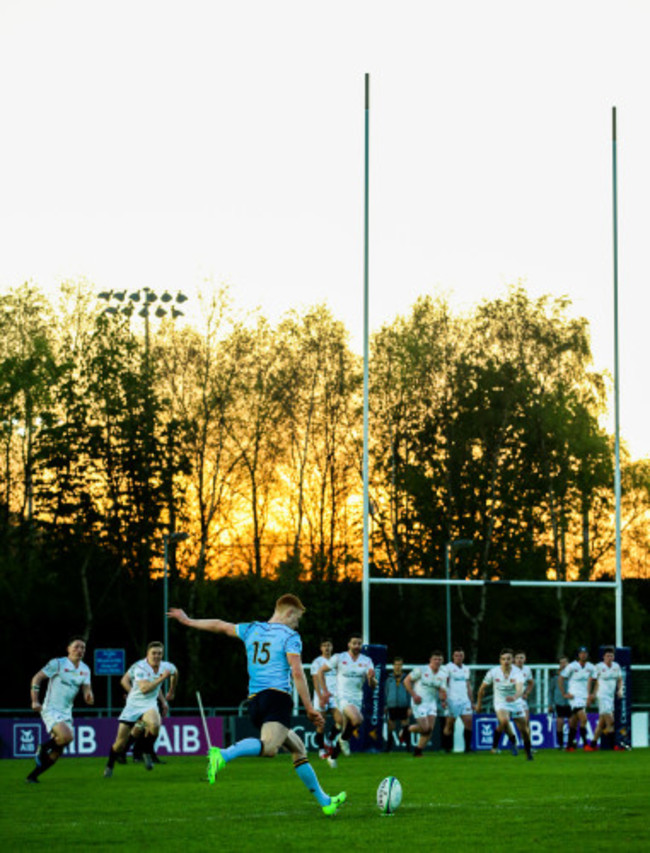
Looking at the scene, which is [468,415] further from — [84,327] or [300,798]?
[300,798]

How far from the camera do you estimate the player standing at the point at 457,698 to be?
30.3m

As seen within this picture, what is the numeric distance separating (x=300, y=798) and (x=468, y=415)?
1550 inches

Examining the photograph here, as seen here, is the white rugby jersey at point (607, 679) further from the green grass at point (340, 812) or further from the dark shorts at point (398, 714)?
the green grass at point (340, 812)

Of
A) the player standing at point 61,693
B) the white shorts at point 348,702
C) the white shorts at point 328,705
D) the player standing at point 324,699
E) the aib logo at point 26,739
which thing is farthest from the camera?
the aib logo at point 26,739

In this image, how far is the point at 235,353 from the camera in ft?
Answer: 174

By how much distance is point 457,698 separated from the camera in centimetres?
3039

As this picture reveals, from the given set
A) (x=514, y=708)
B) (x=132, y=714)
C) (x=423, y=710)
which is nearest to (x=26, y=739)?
(x=423, y=710)

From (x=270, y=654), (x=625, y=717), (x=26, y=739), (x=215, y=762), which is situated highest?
(x=270, y=654)

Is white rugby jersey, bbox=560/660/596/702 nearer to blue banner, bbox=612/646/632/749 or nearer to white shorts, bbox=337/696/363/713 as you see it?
blue banner, bbox=612/646/632/749

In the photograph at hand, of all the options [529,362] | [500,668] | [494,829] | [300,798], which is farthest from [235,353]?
[494,829]

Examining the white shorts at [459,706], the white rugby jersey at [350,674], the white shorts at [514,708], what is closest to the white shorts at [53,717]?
the white rugby jersey at [350,674]

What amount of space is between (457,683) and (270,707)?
59.1 ft

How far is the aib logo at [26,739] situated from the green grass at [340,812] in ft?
22.6

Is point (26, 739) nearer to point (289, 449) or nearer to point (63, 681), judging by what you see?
point (63, 681)
